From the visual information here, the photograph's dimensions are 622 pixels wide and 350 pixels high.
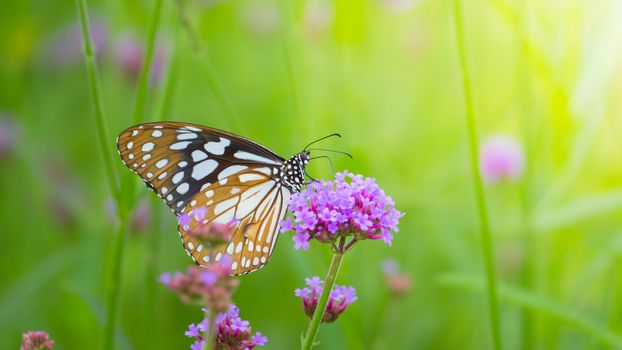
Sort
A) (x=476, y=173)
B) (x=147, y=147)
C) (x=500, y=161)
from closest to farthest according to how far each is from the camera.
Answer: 1. (x=476, y=173)
2. (x=147, y=147)
3. (x=500, y=161)

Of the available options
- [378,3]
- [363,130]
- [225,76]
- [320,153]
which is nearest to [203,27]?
[225,76]

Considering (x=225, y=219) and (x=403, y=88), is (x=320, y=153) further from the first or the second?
(x=403, y=88)

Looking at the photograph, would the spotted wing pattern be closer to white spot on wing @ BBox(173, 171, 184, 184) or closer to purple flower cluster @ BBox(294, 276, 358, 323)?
white spot on wing @ BBox(173, 171, 184, 184)

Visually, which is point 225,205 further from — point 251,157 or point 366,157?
point 366,157

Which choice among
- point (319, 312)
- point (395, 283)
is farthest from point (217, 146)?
point (319, 312)

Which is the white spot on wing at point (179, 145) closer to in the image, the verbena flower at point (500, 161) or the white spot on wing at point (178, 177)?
the white spot on wing at point (178, 177)
